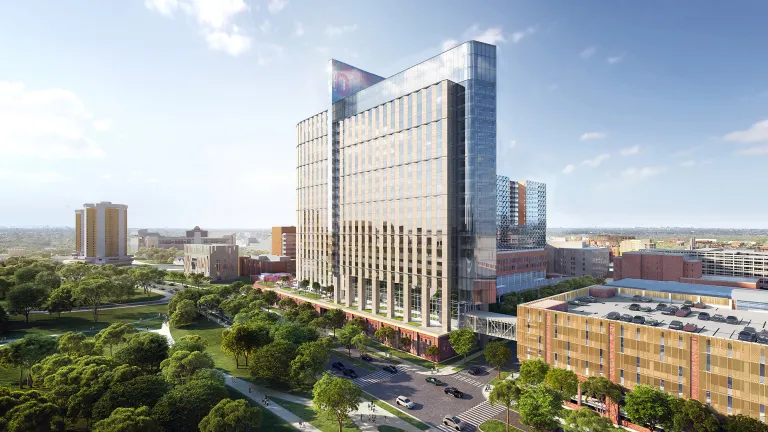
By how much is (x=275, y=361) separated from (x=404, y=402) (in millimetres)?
21567

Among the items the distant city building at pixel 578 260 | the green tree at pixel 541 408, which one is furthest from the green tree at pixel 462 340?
the distant city building at pixel 578 260

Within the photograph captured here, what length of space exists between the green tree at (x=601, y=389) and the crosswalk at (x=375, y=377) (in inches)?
1212

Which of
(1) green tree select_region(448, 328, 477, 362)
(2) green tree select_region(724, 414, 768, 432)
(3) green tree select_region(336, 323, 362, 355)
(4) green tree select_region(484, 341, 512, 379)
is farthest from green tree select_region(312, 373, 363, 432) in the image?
(2) green tree select_region(724, 414, 768, 432)

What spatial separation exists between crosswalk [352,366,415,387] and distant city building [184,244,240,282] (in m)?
128

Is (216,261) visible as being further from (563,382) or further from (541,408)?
(541,408)

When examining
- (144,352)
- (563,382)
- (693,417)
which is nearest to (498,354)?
(563,382)

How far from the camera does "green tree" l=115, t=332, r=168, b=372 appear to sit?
5994cm

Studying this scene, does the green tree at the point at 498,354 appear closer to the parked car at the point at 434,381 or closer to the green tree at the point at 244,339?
the parked car at the point at 434,381

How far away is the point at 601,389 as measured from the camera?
50.3m

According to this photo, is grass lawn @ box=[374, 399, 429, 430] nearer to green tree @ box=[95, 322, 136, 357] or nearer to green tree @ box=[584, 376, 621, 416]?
green tree @ box=[584, 376, 621, 416]

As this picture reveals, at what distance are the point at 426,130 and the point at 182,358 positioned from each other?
205 ft

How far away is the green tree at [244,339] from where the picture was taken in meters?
→ 68.8

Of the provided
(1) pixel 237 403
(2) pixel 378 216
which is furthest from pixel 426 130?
(1) pixel 237 403

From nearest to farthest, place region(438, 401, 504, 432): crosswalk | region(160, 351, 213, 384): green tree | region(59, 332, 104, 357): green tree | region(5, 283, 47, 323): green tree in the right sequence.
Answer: region(438, 401, 504, 432): crosswalk < region(160, 351, 213, 384): green tree < region(59, 332, 104, 357): green tree < region(5, 283, 47, 323): green tree
